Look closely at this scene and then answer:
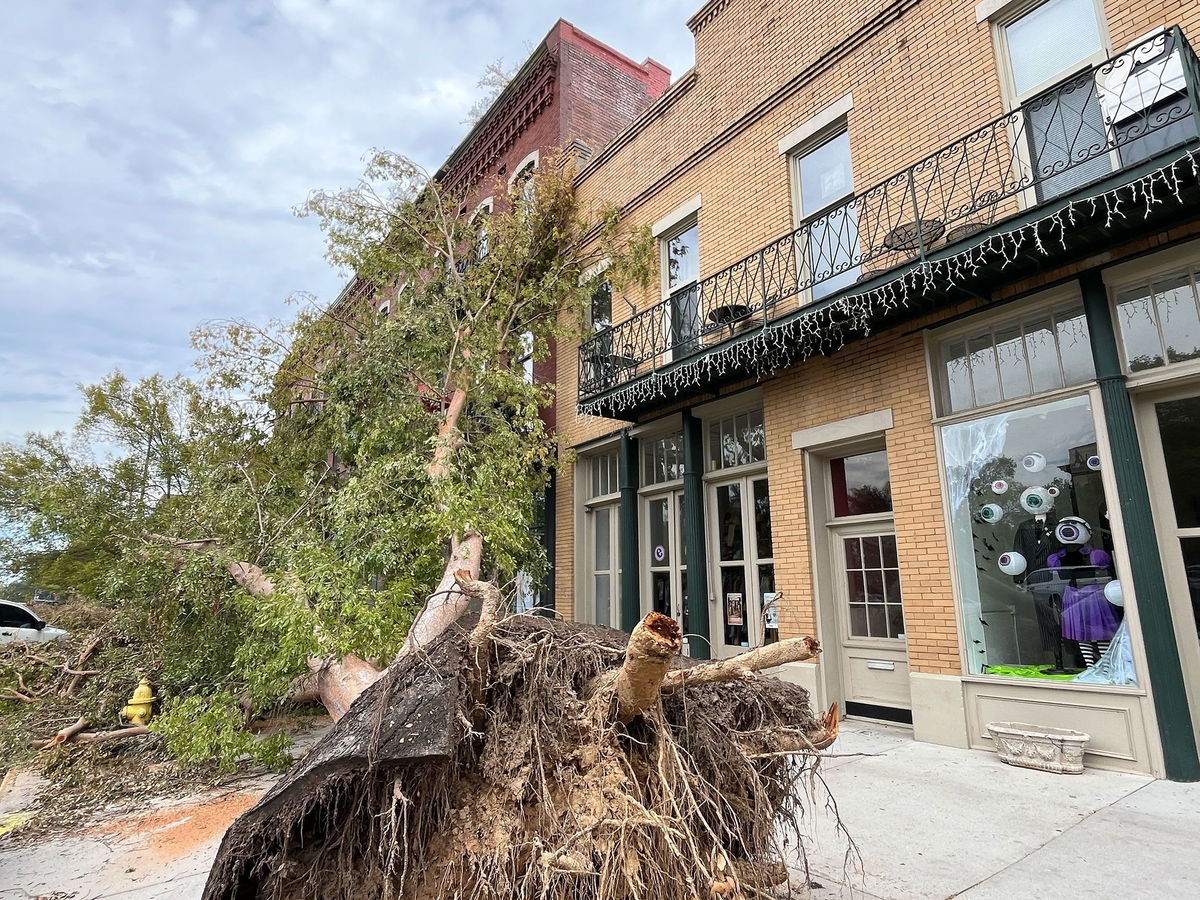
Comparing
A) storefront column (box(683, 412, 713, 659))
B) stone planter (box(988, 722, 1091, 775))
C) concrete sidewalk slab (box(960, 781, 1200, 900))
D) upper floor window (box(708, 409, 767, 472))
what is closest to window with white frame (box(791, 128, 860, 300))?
upper floor window (box(708, 409, 767, 472))

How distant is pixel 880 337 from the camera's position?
287 inches

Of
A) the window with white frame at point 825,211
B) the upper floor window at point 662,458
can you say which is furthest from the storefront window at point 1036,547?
the upper floor window at point 662,458

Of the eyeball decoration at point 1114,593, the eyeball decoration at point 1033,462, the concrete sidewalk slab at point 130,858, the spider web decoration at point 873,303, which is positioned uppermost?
the spider web decoration at point 873,303

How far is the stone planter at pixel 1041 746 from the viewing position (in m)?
5.17

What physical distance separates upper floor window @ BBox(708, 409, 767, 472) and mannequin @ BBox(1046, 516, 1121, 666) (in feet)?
11.6

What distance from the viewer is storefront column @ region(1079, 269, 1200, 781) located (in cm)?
493

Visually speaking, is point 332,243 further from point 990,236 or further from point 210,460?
point 990,236

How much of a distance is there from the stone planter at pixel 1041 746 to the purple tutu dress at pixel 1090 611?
800 millimetres

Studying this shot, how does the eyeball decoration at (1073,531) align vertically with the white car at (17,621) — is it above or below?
above

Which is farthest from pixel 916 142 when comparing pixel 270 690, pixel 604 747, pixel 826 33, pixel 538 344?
pixel 270 690

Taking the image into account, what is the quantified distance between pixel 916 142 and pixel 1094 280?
2.51 meters

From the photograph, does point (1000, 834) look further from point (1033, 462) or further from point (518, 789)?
point (518, 789)

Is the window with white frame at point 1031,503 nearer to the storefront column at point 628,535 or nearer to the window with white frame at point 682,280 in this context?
the window with white frame at point 682,280

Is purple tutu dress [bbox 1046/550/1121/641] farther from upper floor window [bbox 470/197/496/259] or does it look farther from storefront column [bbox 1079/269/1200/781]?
upper floor window [bbox 470/197/496/259]
